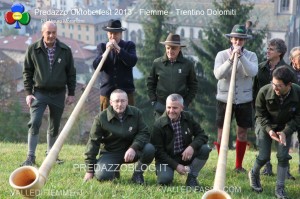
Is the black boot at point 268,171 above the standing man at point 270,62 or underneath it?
underneath

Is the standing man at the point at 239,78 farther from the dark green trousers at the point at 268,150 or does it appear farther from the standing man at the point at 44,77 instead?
the standing man at the point at 44,77

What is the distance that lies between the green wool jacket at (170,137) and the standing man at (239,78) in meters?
0.83

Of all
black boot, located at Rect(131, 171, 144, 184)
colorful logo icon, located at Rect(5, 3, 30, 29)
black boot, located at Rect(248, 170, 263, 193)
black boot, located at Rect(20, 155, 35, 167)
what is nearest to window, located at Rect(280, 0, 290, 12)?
colorful logo icon, located at Rect(5, 3, 30, 29)

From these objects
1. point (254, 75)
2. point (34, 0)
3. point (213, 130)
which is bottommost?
point (213, 130)

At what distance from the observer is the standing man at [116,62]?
7.45 meters

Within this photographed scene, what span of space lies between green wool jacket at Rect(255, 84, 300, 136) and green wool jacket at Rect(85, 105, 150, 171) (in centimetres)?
152

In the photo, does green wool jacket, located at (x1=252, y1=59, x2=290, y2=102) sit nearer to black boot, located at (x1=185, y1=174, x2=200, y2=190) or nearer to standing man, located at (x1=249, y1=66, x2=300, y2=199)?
standing man, located at (x1=249, y1=66, x2=300, y2=199)

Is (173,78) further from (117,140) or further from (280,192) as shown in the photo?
(280,192)

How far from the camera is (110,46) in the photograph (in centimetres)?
736

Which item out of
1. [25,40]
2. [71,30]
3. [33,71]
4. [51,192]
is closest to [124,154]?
[51,192]

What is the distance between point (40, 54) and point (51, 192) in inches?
89.1

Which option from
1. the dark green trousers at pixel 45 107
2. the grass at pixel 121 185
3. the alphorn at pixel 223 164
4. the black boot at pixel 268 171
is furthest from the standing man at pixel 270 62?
the dark green trousers at pixel 45 107

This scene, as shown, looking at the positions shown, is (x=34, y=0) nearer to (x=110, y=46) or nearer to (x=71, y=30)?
(x=110, y=46)

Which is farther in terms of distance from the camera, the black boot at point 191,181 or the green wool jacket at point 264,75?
the green wool jacket at point 264,75
